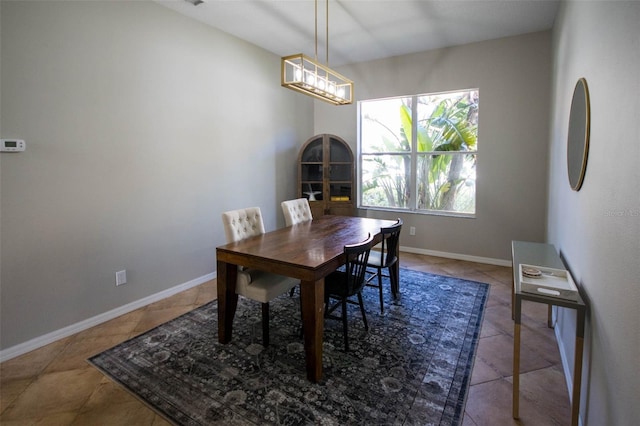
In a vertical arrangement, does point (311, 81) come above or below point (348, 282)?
above

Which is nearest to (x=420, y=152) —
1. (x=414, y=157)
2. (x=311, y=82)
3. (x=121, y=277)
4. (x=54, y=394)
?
(x=414, y=157)

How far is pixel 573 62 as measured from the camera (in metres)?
2.33

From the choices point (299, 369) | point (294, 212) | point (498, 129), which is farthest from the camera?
point (498, 129)

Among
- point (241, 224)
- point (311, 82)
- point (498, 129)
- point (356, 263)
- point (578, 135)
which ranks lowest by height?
point (356, 263)

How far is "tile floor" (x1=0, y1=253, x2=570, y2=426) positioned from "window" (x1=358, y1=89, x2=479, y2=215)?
6.93 feet

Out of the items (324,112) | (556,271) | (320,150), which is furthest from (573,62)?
(324,112)

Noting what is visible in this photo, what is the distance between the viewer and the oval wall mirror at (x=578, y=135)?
5.95 feet

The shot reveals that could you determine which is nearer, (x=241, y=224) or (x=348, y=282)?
(x=348, y=282)

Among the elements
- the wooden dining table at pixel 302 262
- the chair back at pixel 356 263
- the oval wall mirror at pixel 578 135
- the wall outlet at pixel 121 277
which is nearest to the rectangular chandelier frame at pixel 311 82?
the wooden dining table at pixel 302 262

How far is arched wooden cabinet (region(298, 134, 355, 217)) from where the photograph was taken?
5.00 meters

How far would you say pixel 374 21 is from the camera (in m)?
3.64

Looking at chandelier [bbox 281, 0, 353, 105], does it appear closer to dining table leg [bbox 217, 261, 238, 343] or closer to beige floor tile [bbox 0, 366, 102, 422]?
dining table leg [bbox 217, 261, 238, 343]

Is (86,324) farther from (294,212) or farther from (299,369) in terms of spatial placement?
(294,212)

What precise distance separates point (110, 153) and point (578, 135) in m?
3.49
